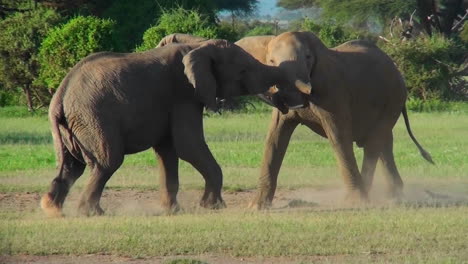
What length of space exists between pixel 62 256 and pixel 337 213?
388 centimetres

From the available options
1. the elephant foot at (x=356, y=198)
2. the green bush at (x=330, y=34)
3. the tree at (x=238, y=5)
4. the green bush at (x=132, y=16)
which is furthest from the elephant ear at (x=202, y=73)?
the tree at (x=238, y=5)

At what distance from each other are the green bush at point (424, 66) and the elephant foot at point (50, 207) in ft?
92.6

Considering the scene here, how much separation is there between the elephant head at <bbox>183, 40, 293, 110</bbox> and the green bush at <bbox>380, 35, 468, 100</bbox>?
26861 millimetres

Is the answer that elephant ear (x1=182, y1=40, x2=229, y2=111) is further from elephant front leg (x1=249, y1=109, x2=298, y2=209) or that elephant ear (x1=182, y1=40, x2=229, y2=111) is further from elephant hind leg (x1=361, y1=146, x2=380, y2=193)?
elephant hind leg (x1=361, y1=146, x2=380, y2=193)

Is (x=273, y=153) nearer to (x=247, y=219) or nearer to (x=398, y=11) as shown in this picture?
(x=247, y=219)

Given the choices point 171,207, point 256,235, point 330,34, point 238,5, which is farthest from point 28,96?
point 238,5

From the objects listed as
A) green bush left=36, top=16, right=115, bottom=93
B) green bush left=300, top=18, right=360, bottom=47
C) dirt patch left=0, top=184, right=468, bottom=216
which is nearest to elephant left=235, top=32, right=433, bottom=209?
dirt patch left=0, top=184, right=468, bottom=216

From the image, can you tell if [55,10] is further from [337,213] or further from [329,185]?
[337,213]

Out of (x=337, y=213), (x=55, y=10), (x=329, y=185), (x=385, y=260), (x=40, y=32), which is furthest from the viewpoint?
(x=55, y=10)

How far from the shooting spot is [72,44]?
36094 millimetres

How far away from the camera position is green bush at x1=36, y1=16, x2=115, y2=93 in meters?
35.9

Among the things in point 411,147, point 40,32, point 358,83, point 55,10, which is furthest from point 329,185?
point 55,10

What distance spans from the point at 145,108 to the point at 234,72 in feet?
3.90

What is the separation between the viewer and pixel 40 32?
39.6 meters
